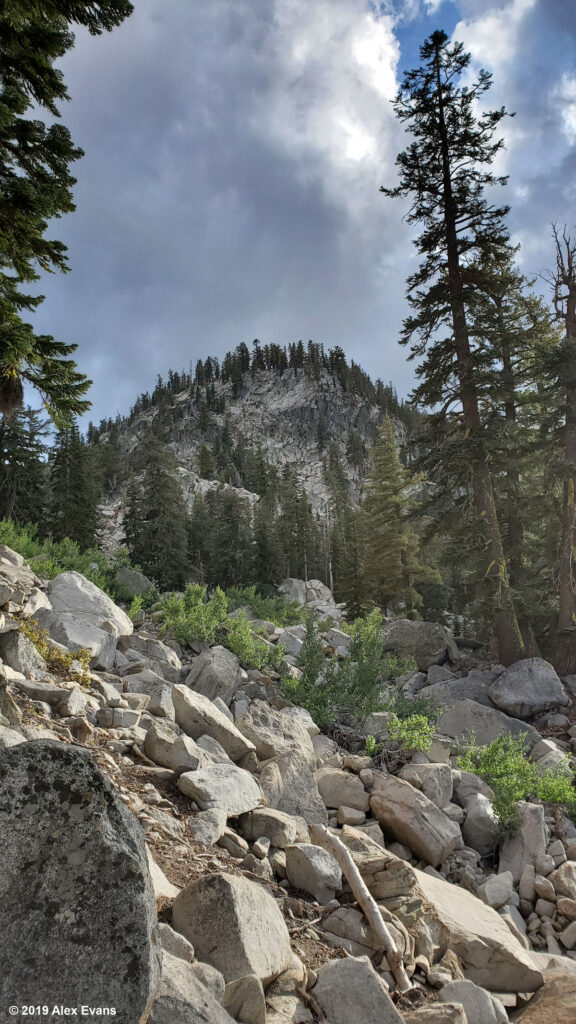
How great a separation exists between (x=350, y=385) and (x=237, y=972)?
168774 millimetres

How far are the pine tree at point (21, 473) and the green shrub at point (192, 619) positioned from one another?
77.2 ft

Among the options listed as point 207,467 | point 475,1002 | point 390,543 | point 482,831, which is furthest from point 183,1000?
point 207,467

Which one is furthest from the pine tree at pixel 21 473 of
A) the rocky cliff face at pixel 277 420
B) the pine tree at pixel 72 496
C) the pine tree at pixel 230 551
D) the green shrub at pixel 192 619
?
the rocky cliff face at pixel 277 420

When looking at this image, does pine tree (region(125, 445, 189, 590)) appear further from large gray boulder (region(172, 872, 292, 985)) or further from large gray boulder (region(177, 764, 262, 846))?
large gray boulder (region(172, 872, 292, 985))

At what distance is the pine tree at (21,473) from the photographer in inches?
1216

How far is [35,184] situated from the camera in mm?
6473

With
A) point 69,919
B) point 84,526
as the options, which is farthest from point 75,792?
point 84,526

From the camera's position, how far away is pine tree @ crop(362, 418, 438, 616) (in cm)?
2581

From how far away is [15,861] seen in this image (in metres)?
2.05

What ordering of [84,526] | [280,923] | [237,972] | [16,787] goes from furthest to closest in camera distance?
[84,526] < [280,923] < [237,972] < [16,787]

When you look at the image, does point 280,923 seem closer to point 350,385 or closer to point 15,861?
point 15,861

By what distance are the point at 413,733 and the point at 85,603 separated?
5.96 metres

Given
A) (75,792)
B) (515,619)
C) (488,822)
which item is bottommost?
(488,822)

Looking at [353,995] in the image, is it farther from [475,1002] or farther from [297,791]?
[297,791]
